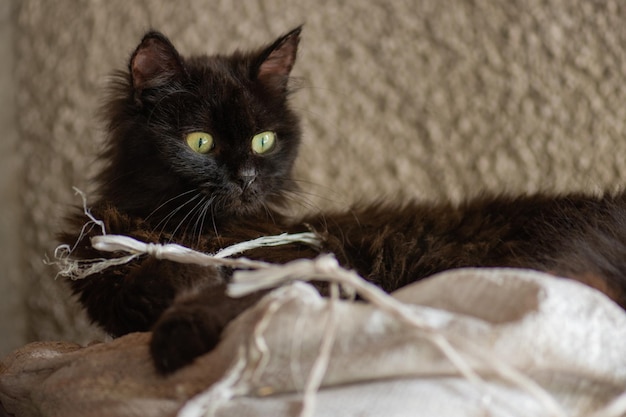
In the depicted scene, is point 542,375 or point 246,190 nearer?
point 542,375

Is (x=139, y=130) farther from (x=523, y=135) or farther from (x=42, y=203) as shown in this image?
(x=523, y=135)

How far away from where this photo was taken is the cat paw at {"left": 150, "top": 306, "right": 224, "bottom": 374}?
2.60 ft

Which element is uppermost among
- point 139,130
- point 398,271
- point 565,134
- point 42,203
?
point 139,130

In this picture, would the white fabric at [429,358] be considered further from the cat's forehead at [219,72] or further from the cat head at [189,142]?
the cat's forehead at [219,72]

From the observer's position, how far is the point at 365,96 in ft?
7.09

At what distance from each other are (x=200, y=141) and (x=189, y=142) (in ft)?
0.07

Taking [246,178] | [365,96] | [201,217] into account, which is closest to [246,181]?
[246,178]

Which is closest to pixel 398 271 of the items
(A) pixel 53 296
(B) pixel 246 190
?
(B) pixel 246 190

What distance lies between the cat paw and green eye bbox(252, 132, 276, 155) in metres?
0.59

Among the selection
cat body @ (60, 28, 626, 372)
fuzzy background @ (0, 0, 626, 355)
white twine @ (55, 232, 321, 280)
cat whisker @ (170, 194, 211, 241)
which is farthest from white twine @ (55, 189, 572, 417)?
fuzzy background @ (0, 0, 626, 355)

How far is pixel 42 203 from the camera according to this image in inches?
80.1

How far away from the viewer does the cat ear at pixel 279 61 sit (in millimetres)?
1445

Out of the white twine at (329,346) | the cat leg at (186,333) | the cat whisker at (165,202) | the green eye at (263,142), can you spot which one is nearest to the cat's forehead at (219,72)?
the green eye at (263,142)

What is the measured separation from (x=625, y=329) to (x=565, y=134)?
1.38 m
